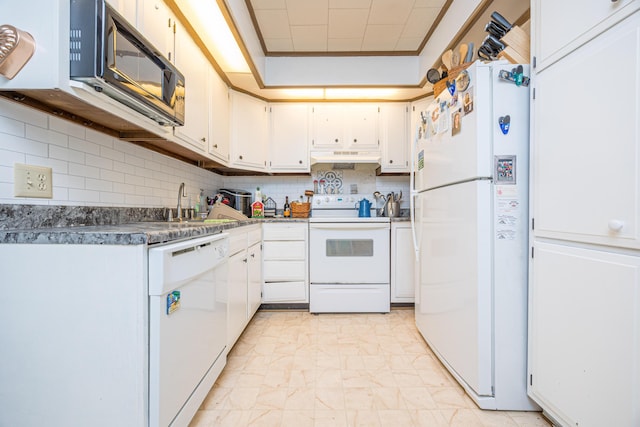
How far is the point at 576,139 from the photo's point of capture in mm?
1040

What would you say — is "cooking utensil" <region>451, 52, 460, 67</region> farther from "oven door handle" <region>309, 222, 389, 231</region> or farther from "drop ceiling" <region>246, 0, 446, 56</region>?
"oven door handle" <region>309, 222, 389, 231</region>

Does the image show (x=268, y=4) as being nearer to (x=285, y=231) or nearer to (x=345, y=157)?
(x=345, y=157)

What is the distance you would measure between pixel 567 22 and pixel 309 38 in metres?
1.96

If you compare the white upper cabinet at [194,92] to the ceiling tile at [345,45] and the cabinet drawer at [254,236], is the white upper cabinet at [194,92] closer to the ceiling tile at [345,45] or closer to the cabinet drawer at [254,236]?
the cabinet drawer at [254,236]

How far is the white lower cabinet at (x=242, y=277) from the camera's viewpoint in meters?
1.77

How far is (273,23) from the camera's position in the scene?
90.3 inches

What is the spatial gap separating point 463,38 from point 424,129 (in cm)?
78

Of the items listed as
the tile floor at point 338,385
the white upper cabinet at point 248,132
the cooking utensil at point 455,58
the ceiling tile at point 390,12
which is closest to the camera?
the tile floor at point 338,385

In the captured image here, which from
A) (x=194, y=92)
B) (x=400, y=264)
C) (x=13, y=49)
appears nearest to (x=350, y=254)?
(x=400, y=264)

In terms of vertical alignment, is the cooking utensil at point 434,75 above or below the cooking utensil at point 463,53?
below

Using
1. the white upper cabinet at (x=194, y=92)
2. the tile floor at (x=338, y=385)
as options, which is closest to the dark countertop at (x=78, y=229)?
the white upper cabinet at (x=194, y=92)

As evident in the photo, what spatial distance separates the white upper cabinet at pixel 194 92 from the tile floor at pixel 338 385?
59.4 inches

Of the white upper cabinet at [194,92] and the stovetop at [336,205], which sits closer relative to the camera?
the white upper cabinet at [194,92]

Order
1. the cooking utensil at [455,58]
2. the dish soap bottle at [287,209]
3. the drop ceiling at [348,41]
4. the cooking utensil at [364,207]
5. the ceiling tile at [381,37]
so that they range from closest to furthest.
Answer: the cooking utensil at [455,58], the drop ceiling at [348,41], the ceiling tile at [381,37], the cooking utensil at [364,207], the dish soap bottle at [287,209]
